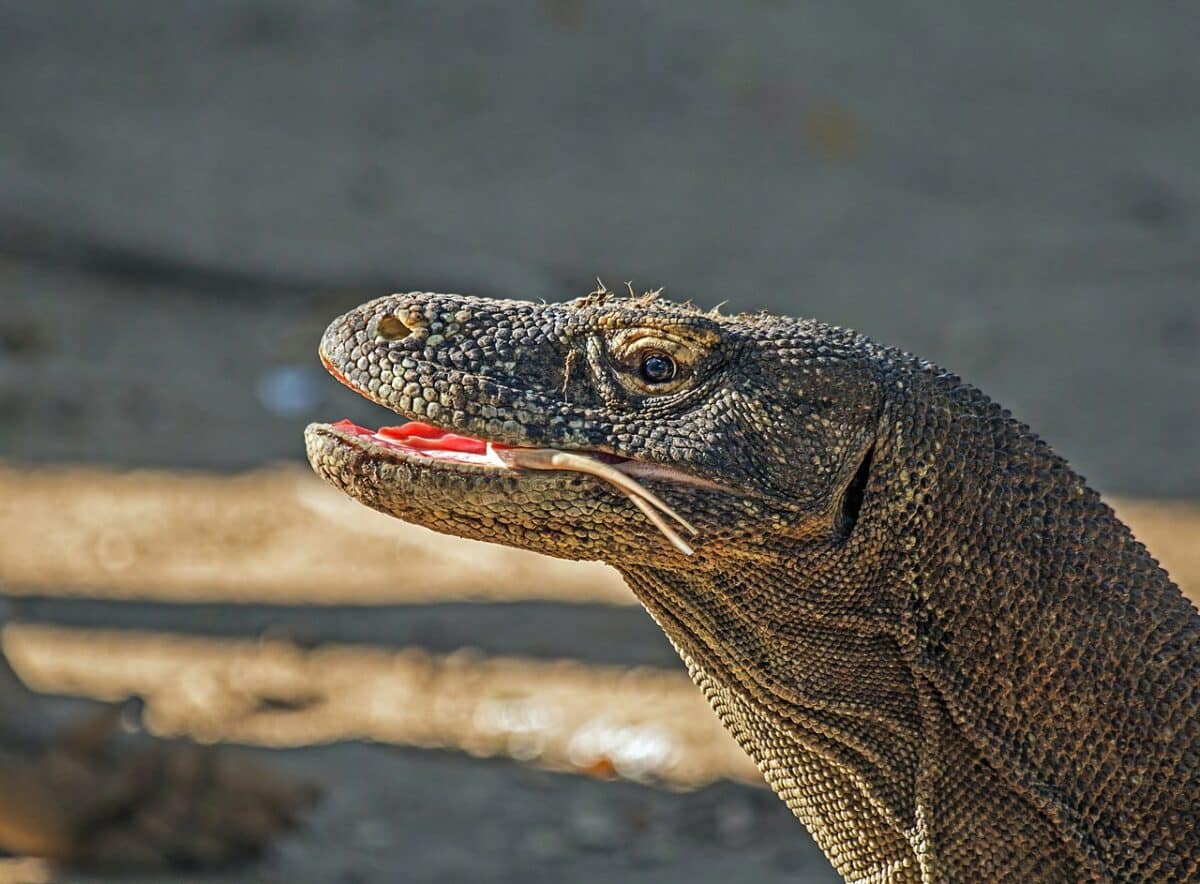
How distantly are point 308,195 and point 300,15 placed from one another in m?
3.09

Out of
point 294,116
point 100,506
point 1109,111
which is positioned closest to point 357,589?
point 100,506

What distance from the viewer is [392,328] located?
345cm

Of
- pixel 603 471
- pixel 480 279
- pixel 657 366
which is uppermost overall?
pixel 480 279

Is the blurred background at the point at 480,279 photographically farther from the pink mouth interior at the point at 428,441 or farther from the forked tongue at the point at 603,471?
the forked tongue at the point at 603,471

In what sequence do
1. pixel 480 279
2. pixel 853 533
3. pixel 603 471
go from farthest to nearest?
pixel 480 279, pixel 853 533, pixel 603 471

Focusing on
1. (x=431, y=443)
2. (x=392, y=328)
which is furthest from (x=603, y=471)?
(x=392, y=328)

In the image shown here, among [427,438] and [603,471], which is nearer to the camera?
[603,471]

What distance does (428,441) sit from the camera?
348 cm

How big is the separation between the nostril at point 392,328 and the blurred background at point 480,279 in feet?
9.82

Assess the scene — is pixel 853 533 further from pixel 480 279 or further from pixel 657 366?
pixel 480 279

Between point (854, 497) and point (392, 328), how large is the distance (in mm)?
916

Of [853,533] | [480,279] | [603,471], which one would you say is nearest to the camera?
[603,471]

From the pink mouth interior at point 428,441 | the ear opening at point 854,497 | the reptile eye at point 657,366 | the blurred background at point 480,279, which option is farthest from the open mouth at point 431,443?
the blurred background at point 480,279

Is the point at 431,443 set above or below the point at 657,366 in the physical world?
below
